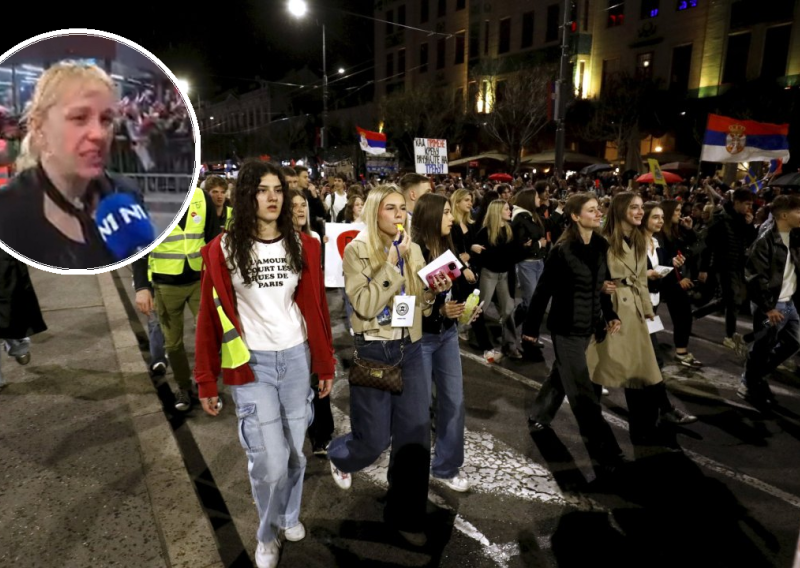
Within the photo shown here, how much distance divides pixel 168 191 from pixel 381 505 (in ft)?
7.45

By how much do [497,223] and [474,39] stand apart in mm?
37476

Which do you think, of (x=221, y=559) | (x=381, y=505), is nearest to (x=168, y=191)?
(x=221, y=559)

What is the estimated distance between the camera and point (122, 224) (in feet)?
6.79

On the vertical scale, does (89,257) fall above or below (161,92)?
below

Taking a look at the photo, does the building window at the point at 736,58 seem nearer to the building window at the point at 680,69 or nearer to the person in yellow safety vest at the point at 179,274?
the building window at the point at 680,69

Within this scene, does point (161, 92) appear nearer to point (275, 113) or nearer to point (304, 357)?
point (304, 357)

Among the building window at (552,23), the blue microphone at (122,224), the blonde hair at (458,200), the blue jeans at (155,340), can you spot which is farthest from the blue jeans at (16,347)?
the building window at (552,23)

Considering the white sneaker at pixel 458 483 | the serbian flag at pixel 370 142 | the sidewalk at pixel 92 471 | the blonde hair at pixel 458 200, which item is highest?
the serbian flag at pixel 370 142

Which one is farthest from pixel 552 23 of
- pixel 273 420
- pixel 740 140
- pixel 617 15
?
pixel 273 420

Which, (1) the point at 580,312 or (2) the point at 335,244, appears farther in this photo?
(2) the point at 335,244

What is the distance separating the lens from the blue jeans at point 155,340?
528 centimetres

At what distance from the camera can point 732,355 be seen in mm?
6305

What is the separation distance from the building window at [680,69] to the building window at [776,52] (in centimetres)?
352

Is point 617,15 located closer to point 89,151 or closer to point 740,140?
point 740,140
